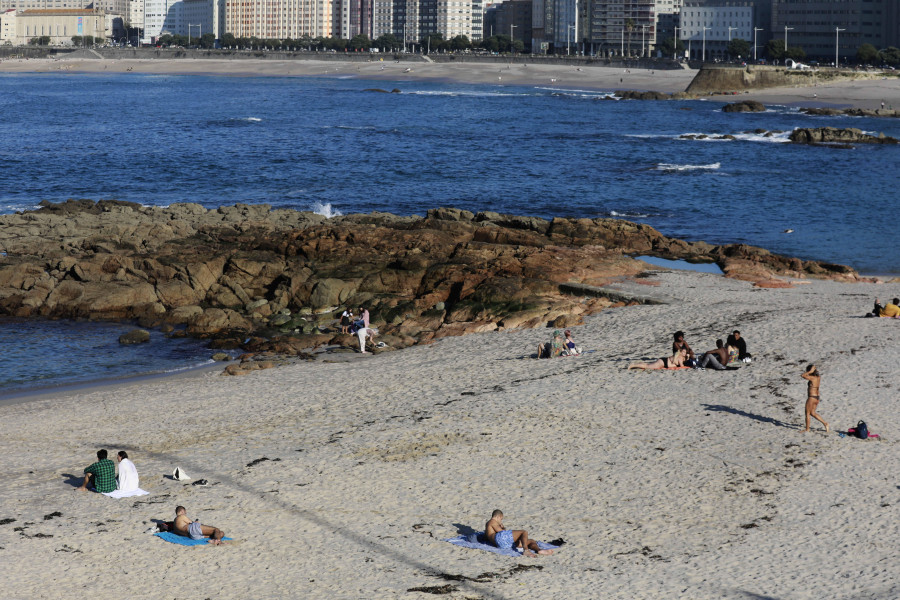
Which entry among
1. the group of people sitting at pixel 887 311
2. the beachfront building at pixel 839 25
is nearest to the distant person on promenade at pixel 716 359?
the group of people sitting at pixel 887 311

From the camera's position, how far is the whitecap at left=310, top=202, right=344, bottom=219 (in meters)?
40.0

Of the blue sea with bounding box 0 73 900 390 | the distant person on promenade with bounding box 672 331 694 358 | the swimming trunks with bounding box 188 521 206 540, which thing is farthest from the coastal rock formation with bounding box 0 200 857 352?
the swimming trunks with bounding box 188 521 206 540

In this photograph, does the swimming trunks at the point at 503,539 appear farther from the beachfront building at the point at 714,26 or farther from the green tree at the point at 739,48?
the beachfront building at the point at 714,26

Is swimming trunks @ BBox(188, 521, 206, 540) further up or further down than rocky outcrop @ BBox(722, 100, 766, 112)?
further down

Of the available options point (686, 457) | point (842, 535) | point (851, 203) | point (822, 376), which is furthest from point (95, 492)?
point (851, 203)

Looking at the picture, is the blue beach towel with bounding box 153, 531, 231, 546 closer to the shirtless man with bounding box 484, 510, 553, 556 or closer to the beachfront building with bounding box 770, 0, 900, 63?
the shirtless man with bounding box 484, 510, 553, 556

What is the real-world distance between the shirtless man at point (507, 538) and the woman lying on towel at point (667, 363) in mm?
7639

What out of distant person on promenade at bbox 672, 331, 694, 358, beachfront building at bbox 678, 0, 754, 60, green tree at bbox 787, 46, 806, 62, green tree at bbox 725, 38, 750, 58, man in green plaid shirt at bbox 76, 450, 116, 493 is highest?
beachfront building at bbox 678, 0, 754, 60

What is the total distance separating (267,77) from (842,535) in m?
156

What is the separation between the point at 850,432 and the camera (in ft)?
50.8

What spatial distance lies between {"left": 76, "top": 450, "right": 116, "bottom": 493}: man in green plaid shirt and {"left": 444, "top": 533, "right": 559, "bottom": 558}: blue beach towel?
4941 millimetres

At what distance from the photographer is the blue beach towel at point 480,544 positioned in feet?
39.7

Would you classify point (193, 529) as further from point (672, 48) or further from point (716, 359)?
point (672, 48)

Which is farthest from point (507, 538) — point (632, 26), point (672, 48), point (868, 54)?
point (632, 26)
